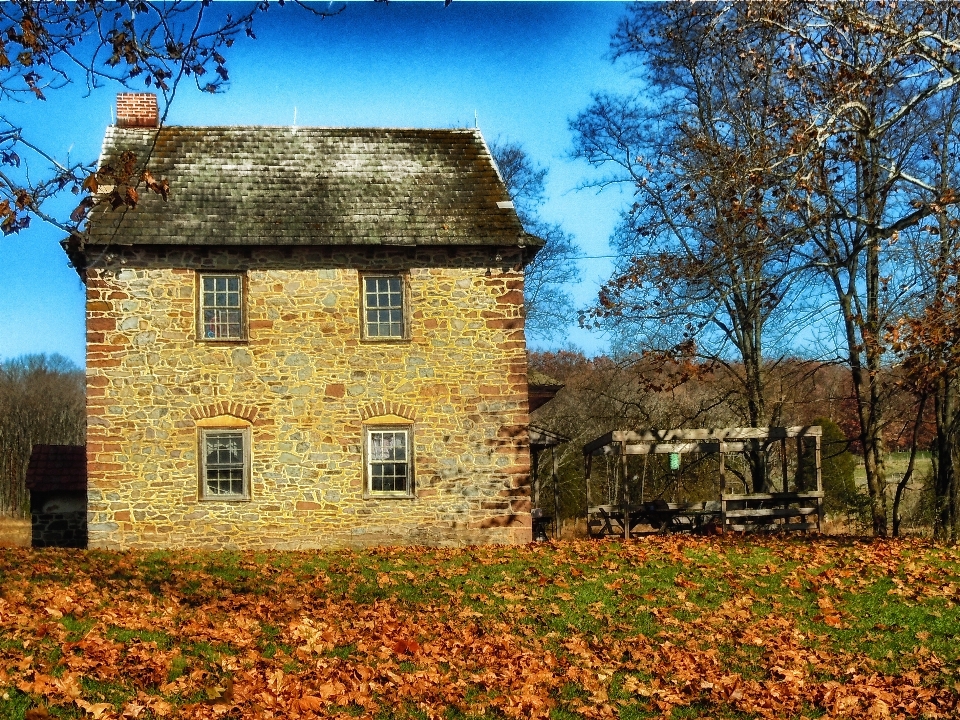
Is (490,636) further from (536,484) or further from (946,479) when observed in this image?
(536,484)

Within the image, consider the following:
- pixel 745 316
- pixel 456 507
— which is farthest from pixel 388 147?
pixel 745 316

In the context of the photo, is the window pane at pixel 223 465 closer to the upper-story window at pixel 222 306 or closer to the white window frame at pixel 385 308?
the upper-story window at pixel 222 306

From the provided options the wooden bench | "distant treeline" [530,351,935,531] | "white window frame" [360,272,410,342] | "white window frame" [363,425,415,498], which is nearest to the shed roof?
"white window frame" [363,425,415,498]

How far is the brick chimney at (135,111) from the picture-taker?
21.8m

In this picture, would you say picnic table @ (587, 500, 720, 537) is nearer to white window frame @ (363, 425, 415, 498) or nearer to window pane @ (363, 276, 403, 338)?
white window frame @ (363, 425, 415, 498)

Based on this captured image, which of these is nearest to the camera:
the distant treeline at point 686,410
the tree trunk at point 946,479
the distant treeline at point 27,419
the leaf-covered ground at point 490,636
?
the leaf-covered ground at point 490,636

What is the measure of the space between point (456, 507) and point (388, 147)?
25.9ft

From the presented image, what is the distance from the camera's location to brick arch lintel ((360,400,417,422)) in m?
19.7

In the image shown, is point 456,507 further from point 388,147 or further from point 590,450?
point 388,147

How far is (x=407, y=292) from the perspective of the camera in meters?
20.0

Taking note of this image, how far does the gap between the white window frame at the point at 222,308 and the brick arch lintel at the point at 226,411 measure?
4.04ft

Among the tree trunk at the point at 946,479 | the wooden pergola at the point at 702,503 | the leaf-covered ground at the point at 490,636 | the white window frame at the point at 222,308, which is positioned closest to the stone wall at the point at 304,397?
the white window frame at the point at 222,308

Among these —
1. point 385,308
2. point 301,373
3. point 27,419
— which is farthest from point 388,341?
point 27,419

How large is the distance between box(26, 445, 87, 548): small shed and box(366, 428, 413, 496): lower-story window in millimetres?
7342
